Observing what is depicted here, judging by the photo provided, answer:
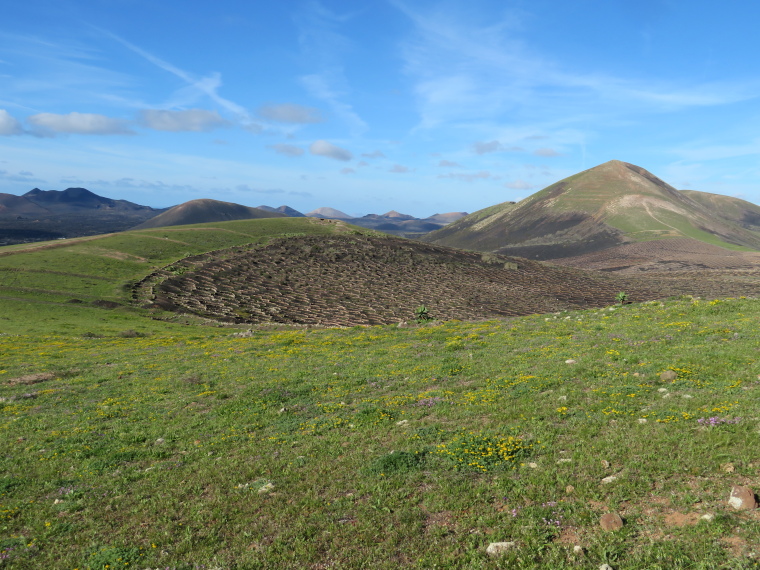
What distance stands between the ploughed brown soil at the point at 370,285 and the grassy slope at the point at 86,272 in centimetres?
628

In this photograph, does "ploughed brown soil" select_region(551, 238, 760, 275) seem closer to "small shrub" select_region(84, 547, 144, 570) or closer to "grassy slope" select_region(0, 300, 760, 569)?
"grassy slope" select_region(0, 300, 760, 569)

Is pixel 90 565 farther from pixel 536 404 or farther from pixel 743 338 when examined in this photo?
pixel 743 338

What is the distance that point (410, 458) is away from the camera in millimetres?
12281

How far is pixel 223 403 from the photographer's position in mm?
19641

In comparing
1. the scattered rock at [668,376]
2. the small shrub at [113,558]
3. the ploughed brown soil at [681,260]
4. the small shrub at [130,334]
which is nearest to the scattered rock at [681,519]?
the scattered rock at [668,376]

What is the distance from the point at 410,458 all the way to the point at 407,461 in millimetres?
151

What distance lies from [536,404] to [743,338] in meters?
12.0

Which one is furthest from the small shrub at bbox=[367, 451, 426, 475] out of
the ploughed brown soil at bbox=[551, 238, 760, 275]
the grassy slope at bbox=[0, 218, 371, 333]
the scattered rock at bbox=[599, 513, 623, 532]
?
the ploughed brown soil at bbox=[551, 238, 760, 275]

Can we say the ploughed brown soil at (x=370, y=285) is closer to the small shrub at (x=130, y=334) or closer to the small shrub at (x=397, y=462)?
the small shrub at (x=130, y=334)

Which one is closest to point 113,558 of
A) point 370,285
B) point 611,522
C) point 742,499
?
point 611,522

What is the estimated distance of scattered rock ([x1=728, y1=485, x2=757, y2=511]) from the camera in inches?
324

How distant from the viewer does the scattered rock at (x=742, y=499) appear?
8237 mm

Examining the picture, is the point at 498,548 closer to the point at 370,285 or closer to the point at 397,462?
the point at 397,462

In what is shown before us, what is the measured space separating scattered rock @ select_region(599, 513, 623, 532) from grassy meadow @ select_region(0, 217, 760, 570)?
21 centimetres
